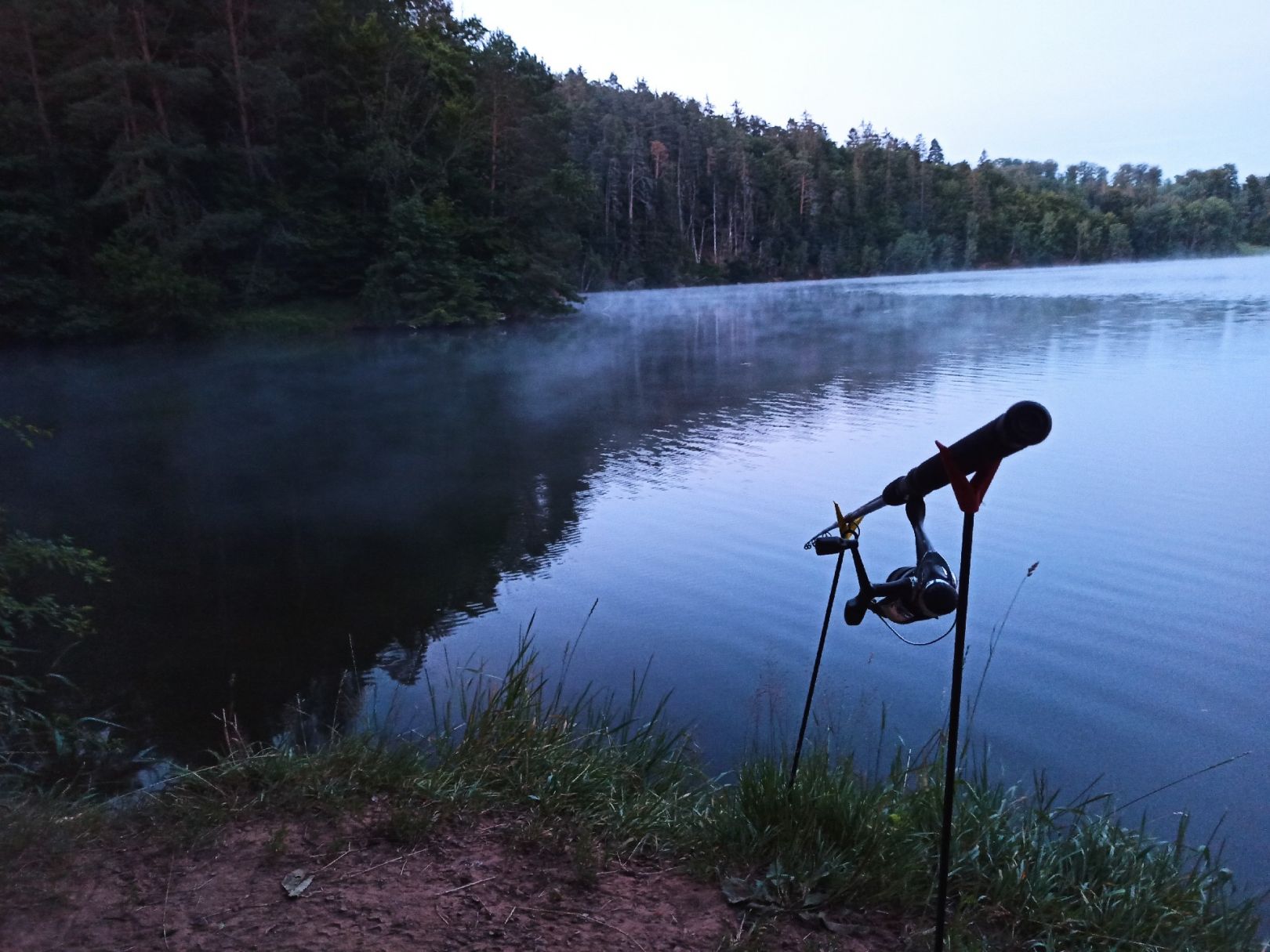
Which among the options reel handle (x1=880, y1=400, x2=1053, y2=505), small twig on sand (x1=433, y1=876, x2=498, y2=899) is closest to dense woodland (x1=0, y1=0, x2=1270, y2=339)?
small twig on sand (x1=433, y1=876, x2=498, y2=899)

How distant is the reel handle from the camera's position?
1891mm

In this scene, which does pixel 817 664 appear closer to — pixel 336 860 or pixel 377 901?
pixel 377 901

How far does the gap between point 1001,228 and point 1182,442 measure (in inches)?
3608

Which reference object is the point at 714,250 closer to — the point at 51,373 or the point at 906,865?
the point at 51,373

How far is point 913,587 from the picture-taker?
232cm

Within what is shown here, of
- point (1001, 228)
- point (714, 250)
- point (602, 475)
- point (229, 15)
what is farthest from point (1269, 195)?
point (602, 475)

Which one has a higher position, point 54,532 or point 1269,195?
point 1269,195

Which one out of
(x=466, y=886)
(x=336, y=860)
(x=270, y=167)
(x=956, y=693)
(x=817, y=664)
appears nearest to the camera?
(x=956, y=693)

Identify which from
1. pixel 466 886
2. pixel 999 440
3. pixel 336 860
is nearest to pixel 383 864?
pixel 336 860

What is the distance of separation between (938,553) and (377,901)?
1.96 meters

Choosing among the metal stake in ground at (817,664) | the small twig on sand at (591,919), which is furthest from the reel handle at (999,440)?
the small twig on sand at (591,919)

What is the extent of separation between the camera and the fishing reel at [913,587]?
2193 mm

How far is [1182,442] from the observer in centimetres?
1376

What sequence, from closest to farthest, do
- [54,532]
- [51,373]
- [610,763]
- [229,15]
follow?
[610,763] < [54,532] < [51,373] < [229,15]
